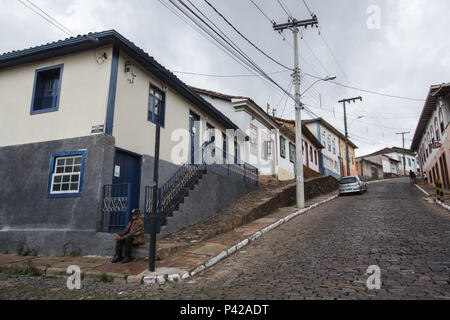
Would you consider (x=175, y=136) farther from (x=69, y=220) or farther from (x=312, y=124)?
(x=312, y=124)

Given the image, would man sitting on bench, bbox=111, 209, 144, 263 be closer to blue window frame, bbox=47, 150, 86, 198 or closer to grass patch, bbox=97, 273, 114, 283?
grass patch, bbox=97, 273, 114, 283

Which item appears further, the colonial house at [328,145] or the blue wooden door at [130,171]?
the colonial house at [328,145]

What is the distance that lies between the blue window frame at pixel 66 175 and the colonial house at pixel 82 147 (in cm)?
3

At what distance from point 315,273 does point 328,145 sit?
3372cm

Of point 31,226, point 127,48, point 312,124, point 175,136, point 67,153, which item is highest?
point 312,124

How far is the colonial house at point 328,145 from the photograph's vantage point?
1357 inches

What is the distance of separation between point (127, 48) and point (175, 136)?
376cm

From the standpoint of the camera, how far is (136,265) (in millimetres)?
6477

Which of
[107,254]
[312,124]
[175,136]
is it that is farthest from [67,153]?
[312,124]

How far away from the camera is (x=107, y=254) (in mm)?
7473

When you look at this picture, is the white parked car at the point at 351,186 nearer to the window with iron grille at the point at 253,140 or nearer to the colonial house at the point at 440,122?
the colonial house at the point at 440,122

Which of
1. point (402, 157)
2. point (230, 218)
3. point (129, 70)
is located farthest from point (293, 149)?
point (402, 157)

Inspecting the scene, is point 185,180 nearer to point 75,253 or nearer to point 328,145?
point 75,253

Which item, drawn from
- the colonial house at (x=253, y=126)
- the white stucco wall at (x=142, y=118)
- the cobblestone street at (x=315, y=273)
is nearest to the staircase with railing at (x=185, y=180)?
the white stucco wall at (x=142, y=118)
